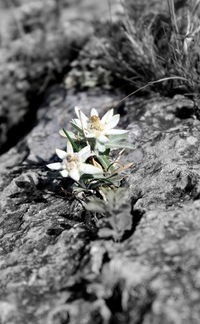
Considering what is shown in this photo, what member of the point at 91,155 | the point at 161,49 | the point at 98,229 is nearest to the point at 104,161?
the point at 91,155

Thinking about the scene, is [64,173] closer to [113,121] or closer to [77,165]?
[77,165]

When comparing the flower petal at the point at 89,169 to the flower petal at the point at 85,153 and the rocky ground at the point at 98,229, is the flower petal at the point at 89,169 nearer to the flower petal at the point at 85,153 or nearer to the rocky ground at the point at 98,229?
the flower petal at the point at 85,153

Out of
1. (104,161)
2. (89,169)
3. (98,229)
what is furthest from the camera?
(104,161)

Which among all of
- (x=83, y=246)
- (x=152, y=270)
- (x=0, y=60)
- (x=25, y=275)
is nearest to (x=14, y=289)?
(x=25, y=275)

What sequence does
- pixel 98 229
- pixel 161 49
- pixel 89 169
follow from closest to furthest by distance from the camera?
pixel 98 229, pixel 89 169, pixel 161 49

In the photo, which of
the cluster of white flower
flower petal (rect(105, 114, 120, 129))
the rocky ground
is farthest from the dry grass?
the cluster of white flower

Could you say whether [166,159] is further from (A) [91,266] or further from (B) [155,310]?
(B) [155,310]

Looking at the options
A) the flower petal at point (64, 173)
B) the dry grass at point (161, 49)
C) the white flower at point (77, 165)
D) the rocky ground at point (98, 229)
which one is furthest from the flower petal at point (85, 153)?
the dry grass at point (161, 49)
